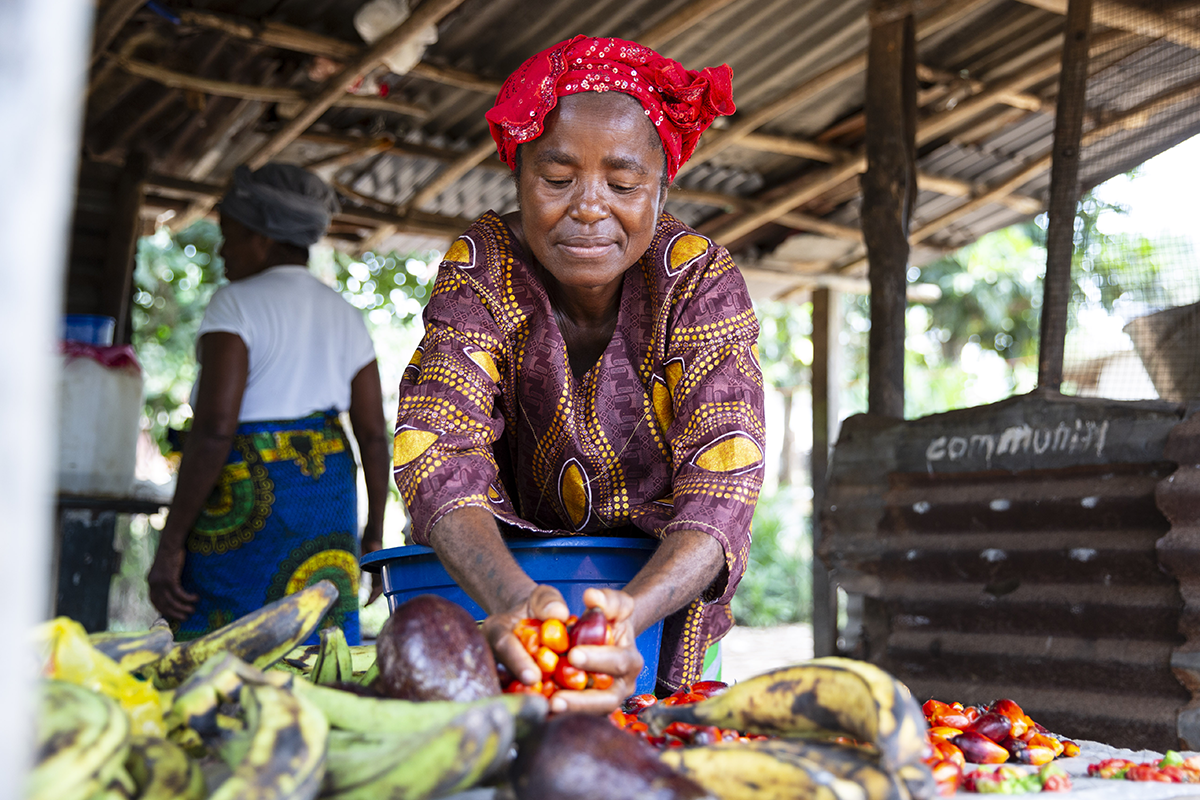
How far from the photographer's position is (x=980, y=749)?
1.48 m

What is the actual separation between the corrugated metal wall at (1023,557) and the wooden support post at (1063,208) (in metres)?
0.19

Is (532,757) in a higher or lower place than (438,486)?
lower

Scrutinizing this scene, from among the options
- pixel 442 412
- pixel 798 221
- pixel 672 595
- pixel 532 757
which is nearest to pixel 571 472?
pixel 442 412

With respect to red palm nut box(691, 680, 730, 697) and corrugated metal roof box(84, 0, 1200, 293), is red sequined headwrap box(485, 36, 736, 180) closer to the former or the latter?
red palm nut box(691, 680, 730, 697)

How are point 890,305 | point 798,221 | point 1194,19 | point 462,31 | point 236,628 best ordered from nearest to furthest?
point 236,628 → point 1194,19 → point 890,305 → point 462,31 → point 798,221

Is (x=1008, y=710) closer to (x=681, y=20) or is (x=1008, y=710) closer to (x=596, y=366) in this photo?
(x=596, y=366)

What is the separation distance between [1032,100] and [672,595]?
465 centimetres

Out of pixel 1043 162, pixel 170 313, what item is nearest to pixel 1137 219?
pixel 1043 162

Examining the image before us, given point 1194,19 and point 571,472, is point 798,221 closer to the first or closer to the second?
point 1194,19

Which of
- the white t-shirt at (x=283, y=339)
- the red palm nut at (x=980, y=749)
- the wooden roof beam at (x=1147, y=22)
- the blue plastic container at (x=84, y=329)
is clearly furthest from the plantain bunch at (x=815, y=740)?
the blue plastic container at (x=84, y=329)

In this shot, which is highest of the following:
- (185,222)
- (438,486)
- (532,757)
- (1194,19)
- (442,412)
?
(1194,19)

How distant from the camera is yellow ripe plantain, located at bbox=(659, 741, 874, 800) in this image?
0.98m

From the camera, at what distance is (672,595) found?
1679 mm

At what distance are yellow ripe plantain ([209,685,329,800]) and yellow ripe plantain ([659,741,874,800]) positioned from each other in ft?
1.19
